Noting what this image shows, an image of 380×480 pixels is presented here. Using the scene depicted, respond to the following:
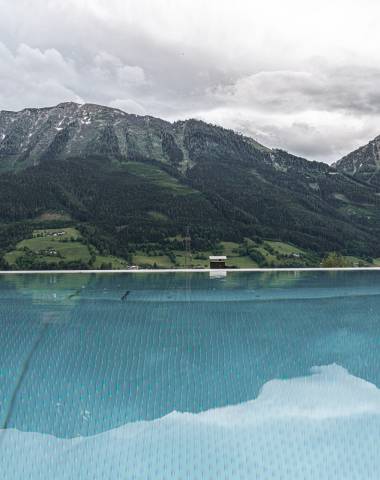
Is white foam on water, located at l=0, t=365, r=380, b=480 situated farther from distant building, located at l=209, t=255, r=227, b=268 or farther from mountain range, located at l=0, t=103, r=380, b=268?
mountain range, located at l=0, t=103, r=380, b=268

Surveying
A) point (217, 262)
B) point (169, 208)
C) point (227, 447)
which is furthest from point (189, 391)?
point (169, 208)

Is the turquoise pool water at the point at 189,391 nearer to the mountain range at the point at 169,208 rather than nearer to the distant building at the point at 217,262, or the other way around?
the distant building at the point at 217,262

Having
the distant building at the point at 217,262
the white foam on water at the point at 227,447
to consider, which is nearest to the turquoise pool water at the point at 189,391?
the white foam on water at the point at 227,447

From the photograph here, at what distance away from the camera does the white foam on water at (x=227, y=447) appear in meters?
6.51

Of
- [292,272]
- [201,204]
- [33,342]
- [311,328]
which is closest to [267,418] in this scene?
[311,328]

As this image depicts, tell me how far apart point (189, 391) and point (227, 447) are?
1.79 m

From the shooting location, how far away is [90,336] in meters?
11.6

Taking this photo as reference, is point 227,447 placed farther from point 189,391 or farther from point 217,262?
point 217,262

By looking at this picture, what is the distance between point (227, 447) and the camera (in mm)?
7086

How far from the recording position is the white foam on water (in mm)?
6512

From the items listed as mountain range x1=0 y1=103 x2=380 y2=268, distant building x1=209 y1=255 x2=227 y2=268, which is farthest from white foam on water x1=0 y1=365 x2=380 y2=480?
mountain range x1=0 y1=103 x2=380 y2=268

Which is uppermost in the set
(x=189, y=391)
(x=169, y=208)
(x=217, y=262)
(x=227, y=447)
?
(x=189, y=391)

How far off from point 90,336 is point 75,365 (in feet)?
5.81

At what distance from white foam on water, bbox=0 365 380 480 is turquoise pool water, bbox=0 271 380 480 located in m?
0.02
